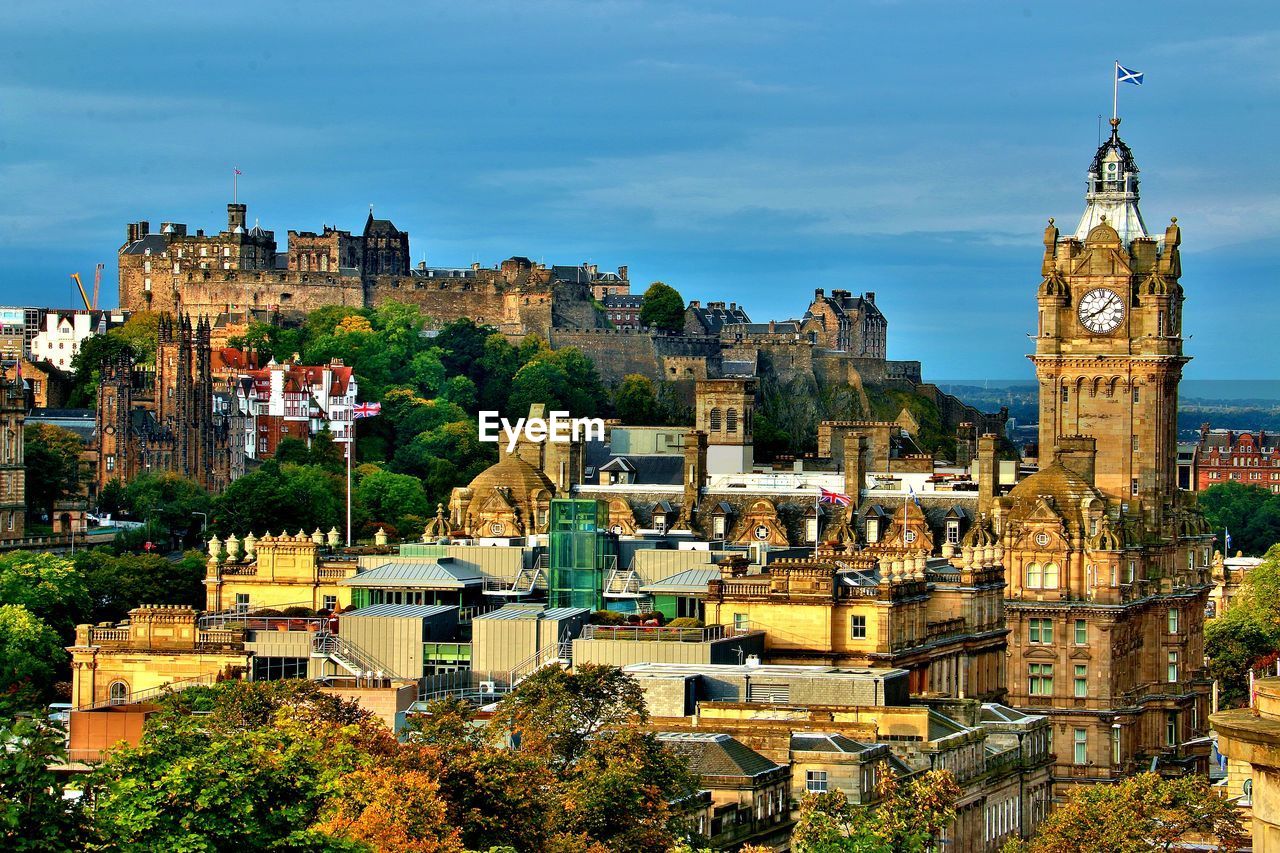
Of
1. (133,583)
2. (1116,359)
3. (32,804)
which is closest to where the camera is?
(32,804)

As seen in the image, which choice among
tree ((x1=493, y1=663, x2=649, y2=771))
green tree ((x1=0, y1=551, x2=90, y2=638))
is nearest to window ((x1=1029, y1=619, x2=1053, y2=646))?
green tree ((x1=0, y1=551, x2=90, y2=638))

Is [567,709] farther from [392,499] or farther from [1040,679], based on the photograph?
[392,499]

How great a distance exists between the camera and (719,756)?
65.9 meters

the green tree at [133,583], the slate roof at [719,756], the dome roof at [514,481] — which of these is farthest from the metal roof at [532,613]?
the green tree at [133,583]

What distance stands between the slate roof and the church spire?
6758 cm

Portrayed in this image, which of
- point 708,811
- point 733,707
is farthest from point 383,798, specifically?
point 733,707

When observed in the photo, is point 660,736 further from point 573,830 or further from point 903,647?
point 903,647

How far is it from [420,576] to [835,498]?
3009 centimetres

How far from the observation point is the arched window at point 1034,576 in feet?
395

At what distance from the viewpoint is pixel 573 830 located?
60.1 metres

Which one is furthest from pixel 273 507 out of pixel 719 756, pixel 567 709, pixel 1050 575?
pixel 719 756

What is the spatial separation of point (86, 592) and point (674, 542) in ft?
110

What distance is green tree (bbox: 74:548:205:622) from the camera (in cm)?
13175

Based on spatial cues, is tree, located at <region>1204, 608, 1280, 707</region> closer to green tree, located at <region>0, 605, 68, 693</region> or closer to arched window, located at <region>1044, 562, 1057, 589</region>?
arched window, located at <region>1044, 562, 1057, 589</region>
